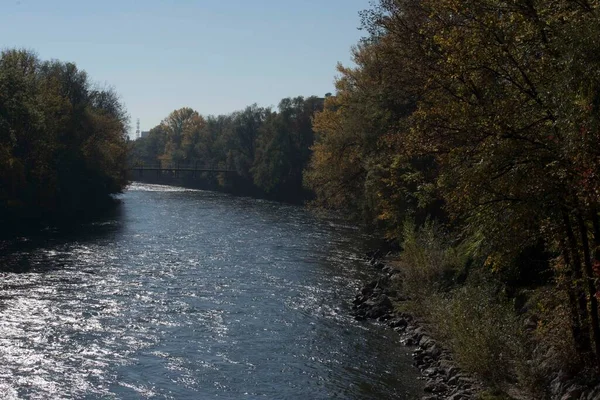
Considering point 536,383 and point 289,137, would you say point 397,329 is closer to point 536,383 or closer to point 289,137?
point 536,383

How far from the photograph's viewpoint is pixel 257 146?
10400 centimetres

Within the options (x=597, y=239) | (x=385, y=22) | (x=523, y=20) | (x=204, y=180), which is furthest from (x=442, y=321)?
(x=204, y=180)

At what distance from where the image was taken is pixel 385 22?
2891cm

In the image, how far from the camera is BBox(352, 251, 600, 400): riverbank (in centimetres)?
1487

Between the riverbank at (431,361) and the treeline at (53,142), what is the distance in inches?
1096

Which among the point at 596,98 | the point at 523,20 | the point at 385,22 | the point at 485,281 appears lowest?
the point at 485,281

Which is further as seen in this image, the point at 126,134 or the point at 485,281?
the point at 126,134

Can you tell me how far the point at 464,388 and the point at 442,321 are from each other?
3.92 meters

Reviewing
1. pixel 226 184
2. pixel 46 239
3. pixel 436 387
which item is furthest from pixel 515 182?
pixel 226 184

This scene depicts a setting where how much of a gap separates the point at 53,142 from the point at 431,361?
42.9 metres

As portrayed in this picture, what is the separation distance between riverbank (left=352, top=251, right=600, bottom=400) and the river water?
627 mm

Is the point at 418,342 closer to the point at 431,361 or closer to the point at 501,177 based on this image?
the point at 431,361

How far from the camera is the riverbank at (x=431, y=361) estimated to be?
14867 millimetres

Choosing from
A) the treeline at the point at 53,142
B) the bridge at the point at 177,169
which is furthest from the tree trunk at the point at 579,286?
the bridge at the point at 177,169
